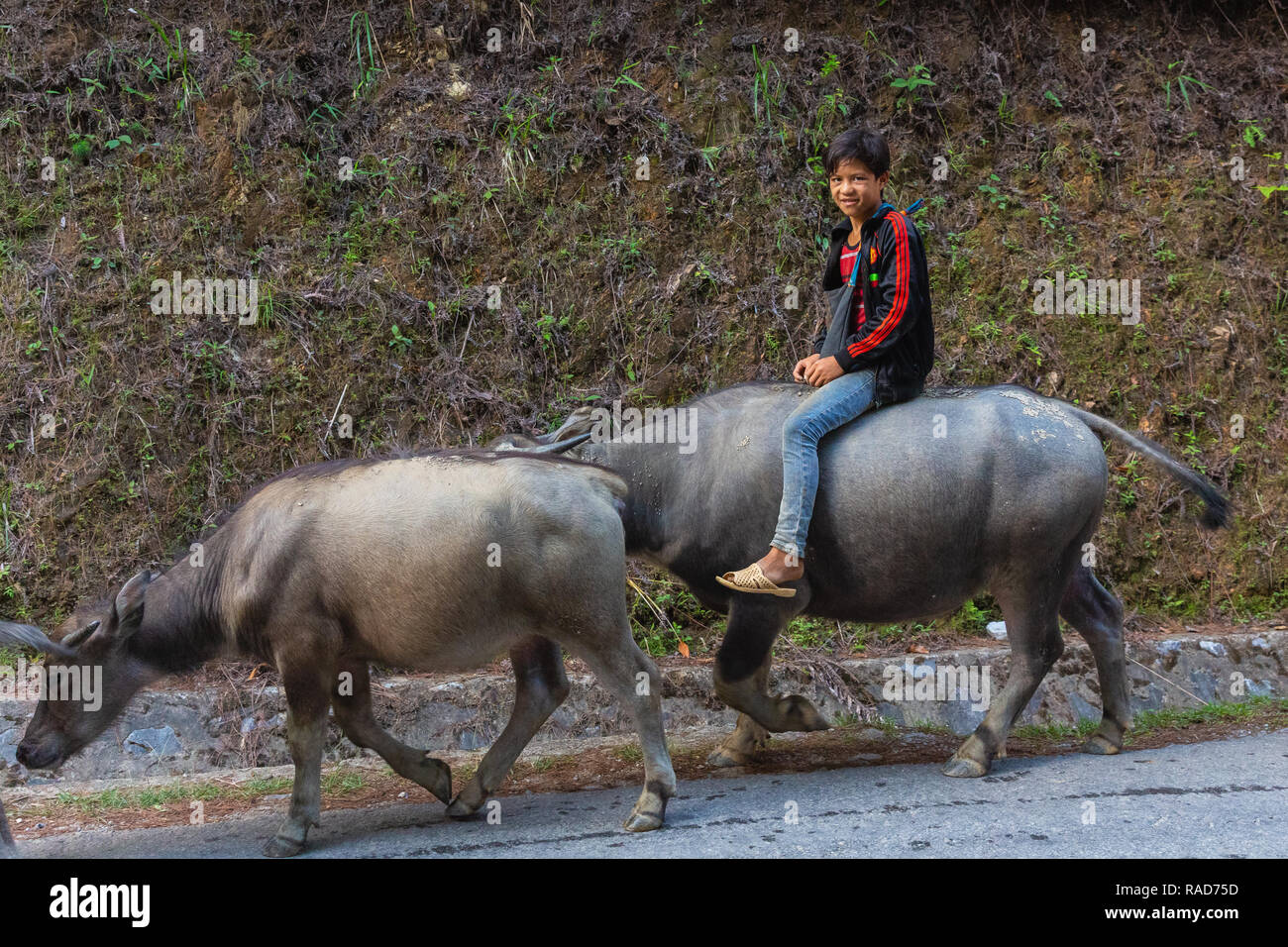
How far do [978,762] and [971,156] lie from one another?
17.6ft

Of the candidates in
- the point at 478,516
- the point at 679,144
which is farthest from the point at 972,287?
the point at 478,516

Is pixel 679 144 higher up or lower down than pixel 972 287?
higher up

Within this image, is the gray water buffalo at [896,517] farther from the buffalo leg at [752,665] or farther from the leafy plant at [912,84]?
the leafy plant at [912,84]

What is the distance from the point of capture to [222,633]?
16.8 ft

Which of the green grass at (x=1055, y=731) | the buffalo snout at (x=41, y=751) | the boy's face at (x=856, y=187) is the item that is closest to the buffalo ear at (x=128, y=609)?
the buffalo snout at (x=41, y=751)

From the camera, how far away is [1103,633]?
6164 millimetres

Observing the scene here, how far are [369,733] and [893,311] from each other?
3.07 m

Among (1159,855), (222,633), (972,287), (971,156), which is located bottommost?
(1159,855)

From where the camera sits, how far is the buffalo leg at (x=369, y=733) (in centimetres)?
521

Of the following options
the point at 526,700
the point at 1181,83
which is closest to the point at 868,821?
the point at 526,700

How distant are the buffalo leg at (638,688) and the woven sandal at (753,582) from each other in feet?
1.96

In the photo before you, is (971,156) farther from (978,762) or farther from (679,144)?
(978,762)

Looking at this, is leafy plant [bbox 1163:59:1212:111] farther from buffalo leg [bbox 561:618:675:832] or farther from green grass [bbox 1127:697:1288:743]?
buffalo leg [bbox 561:618:675:832]

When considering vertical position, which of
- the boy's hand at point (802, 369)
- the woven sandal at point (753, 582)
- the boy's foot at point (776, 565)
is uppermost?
the boy's hand at point (802, 369)
